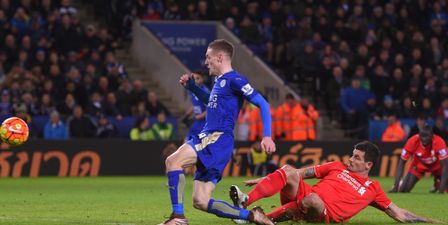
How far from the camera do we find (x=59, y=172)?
951 inches

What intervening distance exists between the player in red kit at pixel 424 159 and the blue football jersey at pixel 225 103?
8009 millimetres

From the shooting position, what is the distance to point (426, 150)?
18656 millimetres

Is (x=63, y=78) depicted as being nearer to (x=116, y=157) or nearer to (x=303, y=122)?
(x=116, y=157)

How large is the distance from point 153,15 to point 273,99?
4.13 meters

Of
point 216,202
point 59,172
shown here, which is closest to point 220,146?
point 216,202

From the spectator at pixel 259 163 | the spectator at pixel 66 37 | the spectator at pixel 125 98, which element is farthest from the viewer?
the spectator at pixel 66 37

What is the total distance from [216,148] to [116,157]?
1419cm

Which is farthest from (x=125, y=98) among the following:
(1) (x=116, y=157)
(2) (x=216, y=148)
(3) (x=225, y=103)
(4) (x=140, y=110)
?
(2) (x=216, y=148)

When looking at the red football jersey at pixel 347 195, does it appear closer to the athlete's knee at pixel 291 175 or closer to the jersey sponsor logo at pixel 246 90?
the athlete's knee at pixel 291 175

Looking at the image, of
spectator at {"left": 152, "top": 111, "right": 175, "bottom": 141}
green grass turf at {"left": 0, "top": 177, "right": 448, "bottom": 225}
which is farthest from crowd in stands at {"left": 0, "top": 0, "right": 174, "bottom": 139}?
green grass turf at {"left": 0, "top": 177, "right": 448, "bottom": 225}

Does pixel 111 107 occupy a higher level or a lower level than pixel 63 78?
lower

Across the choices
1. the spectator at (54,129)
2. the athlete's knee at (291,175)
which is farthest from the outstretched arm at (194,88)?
the spectator at (54,129)

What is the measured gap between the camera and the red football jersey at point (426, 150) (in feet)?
60.7

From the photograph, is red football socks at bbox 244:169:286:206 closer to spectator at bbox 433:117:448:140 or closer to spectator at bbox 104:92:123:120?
spectator at bbox 104:92:123:120
